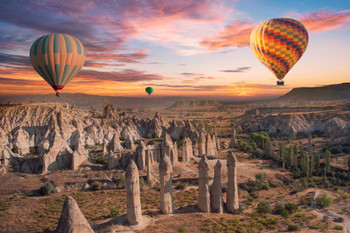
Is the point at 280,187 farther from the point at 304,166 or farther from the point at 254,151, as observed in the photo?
the point at 254,151

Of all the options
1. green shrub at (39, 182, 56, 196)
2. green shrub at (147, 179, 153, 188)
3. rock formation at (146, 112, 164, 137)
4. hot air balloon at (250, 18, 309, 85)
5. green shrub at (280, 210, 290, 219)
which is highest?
hot air balloon at (250, 18, 309, 85)

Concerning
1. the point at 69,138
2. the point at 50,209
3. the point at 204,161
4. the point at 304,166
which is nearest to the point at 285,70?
the point at 304,166

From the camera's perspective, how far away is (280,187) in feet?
114

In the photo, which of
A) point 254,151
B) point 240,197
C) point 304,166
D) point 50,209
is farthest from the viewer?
point 254,151

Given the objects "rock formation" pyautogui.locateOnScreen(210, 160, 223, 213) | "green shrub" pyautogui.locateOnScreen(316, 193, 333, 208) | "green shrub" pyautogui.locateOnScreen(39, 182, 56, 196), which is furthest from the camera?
"green shrub" pyautogui.locateOnScreen(39, 182, 56, 196)

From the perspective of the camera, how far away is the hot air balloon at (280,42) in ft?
125

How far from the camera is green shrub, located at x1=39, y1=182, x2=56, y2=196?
96.9 feet

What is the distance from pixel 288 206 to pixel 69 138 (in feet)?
158

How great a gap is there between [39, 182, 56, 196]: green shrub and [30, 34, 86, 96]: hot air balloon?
13.7m

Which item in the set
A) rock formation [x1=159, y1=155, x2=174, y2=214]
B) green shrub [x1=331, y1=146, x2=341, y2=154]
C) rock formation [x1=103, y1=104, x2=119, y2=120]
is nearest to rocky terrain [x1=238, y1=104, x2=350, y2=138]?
green shrub [x1=331, y1=146, x2=341, y2=154]

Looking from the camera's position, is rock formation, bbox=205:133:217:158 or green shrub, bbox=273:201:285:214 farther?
rock formation, bbox=205:133:217:158

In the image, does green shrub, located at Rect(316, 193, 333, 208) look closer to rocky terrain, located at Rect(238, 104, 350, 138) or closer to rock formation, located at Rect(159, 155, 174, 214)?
rock formation, located at Rect(159, 155, 174, 214)

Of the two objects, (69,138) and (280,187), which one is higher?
(69,138)

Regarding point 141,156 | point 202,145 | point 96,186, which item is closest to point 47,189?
point 96,186
